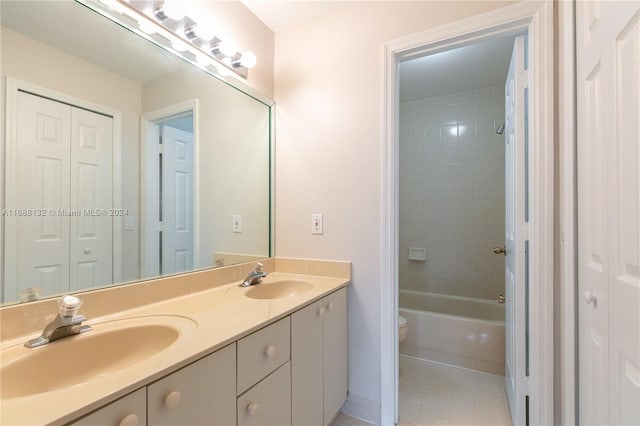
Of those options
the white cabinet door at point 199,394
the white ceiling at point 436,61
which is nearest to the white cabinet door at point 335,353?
the white cabinet door at point 199,394

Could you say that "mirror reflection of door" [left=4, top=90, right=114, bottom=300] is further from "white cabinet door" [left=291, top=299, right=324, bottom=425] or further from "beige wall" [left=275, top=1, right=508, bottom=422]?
"beige wall" [left=275, top=1, right=508, bottom=422]

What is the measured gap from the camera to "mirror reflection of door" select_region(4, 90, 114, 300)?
866 mm

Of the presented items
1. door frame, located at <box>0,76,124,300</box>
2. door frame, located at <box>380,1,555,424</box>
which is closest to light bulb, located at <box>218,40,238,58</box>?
door frame, located at <box>0,76,124,300</box>

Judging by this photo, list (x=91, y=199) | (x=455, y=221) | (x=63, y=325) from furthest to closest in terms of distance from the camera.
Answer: (x=455, y=221) → (x=91, y=199) → (x=63, y=325)

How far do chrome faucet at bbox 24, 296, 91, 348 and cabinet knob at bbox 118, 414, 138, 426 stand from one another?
391mm

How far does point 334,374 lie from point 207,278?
31.5 inches

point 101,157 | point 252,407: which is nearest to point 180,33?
point 101,157

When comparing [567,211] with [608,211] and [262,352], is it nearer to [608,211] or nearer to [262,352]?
[608,211]

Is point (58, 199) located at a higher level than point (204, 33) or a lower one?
lower

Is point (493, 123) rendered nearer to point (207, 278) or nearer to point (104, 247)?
point (207, 278)

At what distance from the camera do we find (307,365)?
3.98 ft

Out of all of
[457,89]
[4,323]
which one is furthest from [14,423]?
[457,89]

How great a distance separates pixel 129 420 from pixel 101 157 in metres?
0.90

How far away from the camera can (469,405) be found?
170cm
